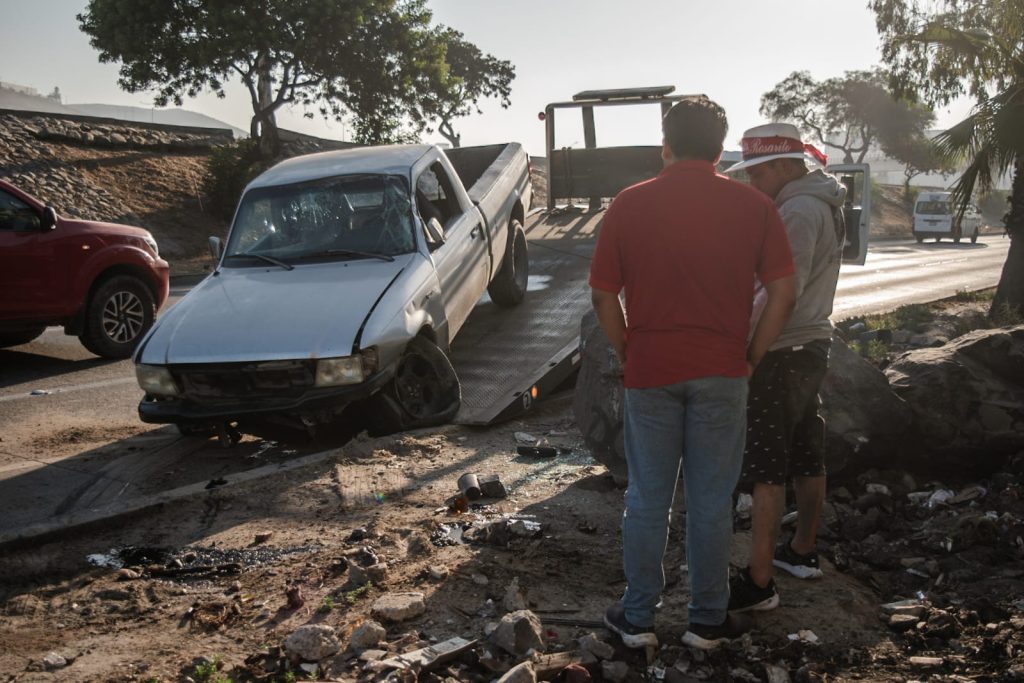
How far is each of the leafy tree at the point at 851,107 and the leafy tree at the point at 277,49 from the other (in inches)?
1492

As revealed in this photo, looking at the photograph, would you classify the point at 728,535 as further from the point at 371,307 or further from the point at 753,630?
the point at 371,307

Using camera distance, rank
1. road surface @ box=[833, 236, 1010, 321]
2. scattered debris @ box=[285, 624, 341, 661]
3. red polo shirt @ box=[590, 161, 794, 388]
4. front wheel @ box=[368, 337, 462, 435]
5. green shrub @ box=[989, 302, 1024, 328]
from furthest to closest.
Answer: road surface @ box=[833, 236, 1010, 321]
green shrub @ box=[989, 302, 1024, 328]
front wheel @ box=[368, 337, 462, 435]
scattered debris @ box=[285, 624, 341, 661]
red polo shirt @ box=[590, 161, 794, 388]

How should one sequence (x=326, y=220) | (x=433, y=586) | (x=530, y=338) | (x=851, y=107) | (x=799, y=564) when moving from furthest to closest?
(x=851, y=107) < (x=530, y=338) < (x=326, y=220) < (x=799, y=564) < (x=433, y=586)

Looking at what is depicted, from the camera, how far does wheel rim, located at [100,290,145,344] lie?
1029 centimetres

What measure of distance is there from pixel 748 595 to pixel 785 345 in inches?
38.8

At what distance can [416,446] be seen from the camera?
6371 mm

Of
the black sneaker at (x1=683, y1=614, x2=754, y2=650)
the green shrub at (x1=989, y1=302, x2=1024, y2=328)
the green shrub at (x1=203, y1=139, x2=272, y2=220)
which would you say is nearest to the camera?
the black sneaker at (x1=683, y1=614, x2=754, y2=650)

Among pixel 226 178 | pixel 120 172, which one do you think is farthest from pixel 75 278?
pixel 120 172

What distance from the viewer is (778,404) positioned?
3879 millimetres

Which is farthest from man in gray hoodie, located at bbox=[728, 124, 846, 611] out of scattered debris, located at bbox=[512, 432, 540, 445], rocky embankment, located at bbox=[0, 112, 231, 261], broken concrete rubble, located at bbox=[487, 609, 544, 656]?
rocky embankment, located at bbox=[0, 112, 231, 261]

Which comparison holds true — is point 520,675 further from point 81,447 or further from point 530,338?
point 530,338

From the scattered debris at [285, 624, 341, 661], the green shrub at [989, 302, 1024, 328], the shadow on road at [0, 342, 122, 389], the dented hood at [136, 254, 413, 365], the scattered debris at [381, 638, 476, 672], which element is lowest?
the green shrub at [989, 302, 1024, 328]

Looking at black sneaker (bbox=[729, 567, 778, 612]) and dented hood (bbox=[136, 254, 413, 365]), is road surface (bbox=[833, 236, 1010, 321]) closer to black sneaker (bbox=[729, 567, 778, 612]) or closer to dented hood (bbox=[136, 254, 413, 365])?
dented hood (bbox=[136, 254, 413, 365])

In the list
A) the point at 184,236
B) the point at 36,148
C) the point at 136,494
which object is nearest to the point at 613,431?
the point at 136,494
